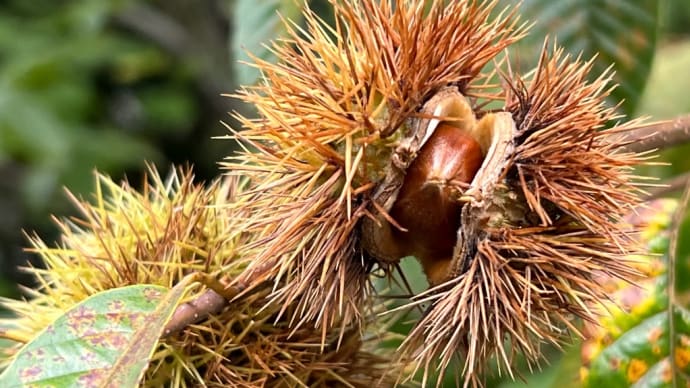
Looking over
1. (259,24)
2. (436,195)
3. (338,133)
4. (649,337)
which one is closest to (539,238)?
(436,195)

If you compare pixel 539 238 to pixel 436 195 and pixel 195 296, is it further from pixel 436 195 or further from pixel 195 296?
pixel 195 296

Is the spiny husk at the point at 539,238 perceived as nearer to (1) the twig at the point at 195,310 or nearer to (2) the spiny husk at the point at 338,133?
(2) the spiny husk at the point at 338,133

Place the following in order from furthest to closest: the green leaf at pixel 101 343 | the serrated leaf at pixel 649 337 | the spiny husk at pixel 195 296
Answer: the serrated leaf at pixel 649 337, the spiny husk at pixel 195 296, the green leaf at pixel 101 343

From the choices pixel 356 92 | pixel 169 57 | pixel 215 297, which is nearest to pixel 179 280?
pixel 215 297

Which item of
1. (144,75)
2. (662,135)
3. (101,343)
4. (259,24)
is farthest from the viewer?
(144,75)

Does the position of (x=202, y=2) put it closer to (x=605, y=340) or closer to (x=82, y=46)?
(x=82, y=46)

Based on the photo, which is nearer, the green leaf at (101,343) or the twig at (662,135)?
the green leaf at (101,343)


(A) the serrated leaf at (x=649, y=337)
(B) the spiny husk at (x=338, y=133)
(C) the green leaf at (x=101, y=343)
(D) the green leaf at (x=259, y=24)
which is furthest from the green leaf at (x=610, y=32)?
(C) the green leaf at (x=101, y=343)
